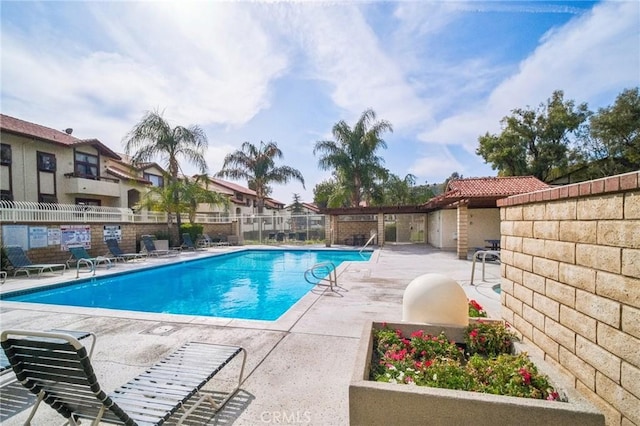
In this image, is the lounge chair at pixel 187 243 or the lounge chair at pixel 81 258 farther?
the lounge chair at pixel 187 243

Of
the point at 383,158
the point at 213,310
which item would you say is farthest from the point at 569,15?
the point at 383,158

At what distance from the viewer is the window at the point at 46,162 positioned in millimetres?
16716

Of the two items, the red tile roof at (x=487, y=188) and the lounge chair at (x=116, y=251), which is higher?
the red tile roof at (x=487, y=188)

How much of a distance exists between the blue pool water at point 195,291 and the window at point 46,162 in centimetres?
1101

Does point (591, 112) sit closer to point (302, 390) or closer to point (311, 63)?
point (311, 63)

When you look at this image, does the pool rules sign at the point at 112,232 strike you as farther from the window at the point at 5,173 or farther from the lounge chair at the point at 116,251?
the window at the point at 5,173

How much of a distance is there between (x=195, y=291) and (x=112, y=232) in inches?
304

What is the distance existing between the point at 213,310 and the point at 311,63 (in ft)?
25.6

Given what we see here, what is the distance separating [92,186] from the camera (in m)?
Result: 18.6

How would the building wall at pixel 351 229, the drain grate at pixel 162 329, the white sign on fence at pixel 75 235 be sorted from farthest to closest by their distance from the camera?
the building wall at pixel 351 229 → the white sign on fence at pixel 75 235 → the drain grate at pixel 162 329

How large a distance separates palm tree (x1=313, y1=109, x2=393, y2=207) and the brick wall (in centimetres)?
1890

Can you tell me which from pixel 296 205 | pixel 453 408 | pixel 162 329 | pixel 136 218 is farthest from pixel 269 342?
pixel 296 205

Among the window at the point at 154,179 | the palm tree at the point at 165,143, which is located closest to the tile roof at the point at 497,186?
the palm tree at the point at 165,143

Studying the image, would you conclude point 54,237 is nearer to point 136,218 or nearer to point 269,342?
point 136,218
